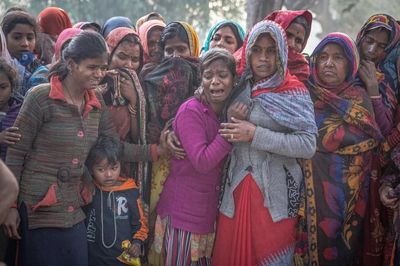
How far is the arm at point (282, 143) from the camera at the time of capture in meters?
2.81

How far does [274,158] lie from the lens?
9.68 feet

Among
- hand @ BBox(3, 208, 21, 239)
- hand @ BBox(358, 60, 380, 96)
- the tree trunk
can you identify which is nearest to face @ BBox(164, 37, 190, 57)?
hand @ BBox(358, 60, 380, 96)

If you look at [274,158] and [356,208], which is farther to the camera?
[356,208]

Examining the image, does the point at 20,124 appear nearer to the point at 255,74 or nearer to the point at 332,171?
the point at 255,74

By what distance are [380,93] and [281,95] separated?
1027mm

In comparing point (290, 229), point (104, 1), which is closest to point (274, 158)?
point (290, 229)

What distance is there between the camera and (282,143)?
281cm

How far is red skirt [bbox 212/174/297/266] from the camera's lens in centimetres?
290

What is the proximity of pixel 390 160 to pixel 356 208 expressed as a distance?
40 cm

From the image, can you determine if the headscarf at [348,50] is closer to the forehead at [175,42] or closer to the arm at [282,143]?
the arm at [282,143]

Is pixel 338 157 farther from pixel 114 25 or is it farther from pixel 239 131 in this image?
pixel 114 25

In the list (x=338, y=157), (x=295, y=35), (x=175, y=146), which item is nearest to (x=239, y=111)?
(x=175, y=146)

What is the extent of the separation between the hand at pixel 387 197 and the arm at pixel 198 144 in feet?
3.58

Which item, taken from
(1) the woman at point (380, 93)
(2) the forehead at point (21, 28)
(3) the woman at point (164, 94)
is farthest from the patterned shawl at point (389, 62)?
(2) the forehead at point (21, 28)
